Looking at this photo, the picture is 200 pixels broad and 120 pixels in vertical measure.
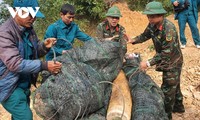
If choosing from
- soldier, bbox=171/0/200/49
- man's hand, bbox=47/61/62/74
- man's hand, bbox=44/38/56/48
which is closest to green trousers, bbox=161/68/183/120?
man's hand, bbox=44/38/56/48

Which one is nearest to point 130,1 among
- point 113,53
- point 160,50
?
point 160,50

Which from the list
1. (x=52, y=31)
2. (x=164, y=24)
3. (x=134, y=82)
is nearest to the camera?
(x=134, y=82)

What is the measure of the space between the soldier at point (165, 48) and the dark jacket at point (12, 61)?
5.01ft

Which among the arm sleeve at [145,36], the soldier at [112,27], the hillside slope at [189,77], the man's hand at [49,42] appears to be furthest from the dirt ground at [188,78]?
the man's hand at [49,42]

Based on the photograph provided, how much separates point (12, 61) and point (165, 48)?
2016mm

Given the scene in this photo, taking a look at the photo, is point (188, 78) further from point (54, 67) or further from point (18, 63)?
point (18, 63)

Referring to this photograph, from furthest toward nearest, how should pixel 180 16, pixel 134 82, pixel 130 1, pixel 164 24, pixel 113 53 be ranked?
pixel 130 1 → pixel 180 16 → pixel 164 24 → pixel 134 82 → pixel 113 53

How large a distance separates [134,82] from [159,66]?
584 millimetres

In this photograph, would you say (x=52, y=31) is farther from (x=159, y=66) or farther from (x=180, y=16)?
(x=180, y=16)

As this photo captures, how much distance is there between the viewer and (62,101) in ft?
9.26

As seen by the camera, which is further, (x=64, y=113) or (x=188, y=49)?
(x=188, y=49)

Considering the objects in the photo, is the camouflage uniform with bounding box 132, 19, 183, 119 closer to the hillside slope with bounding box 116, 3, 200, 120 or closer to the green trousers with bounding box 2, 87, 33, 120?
the hillside slope with bounding box 116, 3, 200, 120

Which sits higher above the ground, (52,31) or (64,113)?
(52,31)

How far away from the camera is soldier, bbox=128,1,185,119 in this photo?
3818mm
